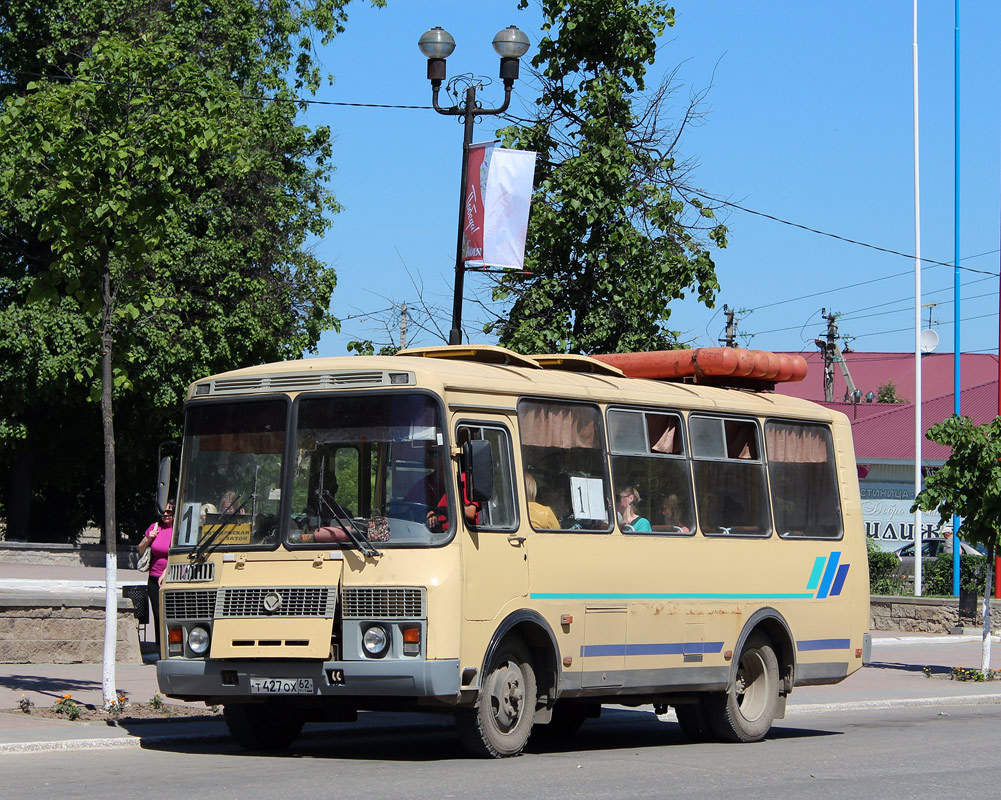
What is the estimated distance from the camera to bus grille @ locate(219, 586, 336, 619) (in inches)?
418

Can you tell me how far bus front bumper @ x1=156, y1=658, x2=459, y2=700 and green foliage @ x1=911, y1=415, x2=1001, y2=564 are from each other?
43.6 feet

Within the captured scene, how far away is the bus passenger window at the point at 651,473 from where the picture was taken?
41.4ft

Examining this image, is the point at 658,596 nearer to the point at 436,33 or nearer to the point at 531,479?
the point at 531,479

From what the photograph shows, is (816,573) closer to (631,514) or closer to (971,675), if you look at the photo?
(631,514)

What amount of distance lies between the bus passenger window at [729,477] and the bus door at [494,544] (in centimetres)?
263

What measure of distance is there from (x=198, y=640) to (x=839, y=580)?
270 inches

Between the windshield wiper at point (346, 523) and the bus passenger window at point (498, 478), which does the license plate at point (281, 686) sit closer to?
the windshield wiper at point (346, 523)

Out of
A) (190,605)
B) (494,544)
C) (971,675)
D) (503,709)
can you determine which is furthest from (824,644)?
(971,675)

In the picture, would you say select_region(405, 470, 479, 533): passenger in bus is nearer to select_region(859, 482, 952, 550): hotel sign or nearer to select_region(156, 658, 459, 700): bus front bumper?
select_region(156, 658, 459, 700): bus front bumper

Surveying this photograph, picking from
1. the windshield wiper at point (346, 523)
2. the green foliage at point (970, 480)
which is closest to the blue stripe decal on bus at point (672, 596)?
the windshield wiper at point (346, 523)

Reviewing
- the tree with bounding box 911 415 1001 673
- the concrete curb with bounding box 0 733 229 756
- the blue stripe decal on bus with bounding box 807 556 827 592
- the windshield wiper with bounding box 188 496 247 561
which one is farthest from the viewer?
the tree with bounding box 911 415 1001 673

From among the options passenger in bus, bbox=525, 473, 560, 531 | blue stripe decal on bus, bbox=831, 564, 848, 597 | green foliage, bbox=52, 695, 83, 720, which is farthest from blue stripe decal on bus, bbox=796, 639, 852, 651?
green foliage, bbox=52, 695, 83, 720

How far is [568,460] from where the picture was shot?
12.1 meters

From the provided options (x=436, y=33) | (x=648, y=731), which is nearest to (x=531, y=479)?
(x=648, y=731)
